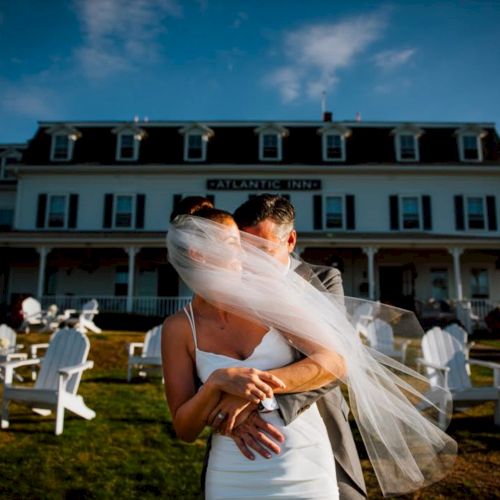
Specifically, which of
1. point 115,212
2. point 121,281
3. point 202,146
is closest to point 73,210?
point 115,212

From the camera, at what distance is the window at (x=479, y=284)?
72.4 feet

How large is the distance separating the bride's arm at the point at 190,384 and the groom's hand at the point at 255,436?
0.41ft

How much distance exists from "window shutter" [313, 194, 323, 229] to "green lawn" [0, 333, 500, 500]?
51.3 feet

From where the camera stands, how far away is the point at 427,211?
22266 mm

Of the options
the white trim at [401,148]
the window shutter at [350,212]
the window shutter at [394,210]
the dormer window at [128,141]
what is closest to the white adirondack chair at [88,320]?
the dormer window at [128,141]

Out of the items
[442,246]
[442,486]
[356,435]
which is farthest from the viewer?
[442,246]

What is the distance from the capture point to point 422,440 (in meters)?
1.99

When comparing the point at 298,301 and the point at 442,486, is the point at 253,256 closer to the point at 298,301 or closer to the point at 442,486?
the point at 298,301

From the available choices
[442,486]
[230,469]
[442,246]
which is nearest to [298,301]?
[230,469]

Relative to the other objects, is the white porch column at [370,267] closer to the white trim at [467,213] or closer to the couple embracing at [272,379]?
the white trim at [467,213]

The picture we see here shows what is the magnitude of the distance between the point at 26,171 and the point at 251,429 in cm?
2497

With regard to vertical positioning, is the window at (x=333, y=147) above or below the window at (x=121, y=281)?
above

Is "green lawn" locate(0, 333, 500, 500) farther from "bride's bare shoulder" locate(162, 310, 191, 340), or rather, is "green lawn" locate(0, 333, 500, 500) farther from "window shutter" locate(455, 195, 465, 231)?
"window shutter" locate(455, 195, 465, 231)

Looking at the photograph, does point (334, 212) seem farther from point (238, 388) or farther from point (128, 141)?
point (238, 388)
